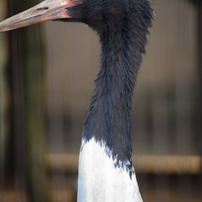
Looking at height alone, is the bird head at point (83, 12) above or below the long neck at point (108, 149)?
above

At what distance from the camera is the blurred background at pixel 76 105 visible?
12.7 ft

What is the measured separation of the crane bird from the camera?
213 centimetres

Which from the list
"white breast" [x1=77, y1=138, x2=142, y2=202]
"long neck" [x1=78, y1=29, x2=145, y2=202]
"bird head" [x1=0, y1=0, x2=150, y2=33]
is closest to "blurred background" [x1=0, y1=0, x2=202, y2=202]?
"bird head" [x1=0, y1=0, x2=150, y2=33]

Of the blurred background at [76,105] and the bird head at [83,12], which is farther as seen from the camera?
the blurred background at [76,105]

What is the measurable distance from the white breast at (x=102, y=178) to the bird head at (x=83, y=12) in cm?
48

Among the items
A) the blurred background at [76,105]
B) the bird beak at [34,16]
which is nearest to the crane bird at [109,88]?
the bird beak at [34,16]

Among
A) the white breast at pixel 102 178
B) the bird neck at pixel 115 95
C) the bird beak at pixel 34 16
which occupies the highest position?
the bird beak at pixel 34 16

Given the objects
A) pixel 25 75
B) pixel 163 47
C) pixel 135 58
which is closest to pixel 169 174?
pixel 163 47

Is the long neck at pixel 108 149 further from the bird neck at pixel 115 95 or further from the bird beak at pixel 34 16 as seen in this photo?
the bird beak at pixel 34 16

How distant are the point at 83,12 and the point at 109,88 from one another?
1.05ft

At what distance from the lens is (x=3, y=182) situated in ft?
14.8

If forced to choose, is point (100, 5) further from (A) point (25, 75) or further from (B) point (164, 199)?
(B) point (164, 199)

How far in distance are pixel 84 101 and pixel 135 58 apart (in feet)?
8.02

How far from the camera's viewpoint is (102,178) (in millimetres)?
2137
